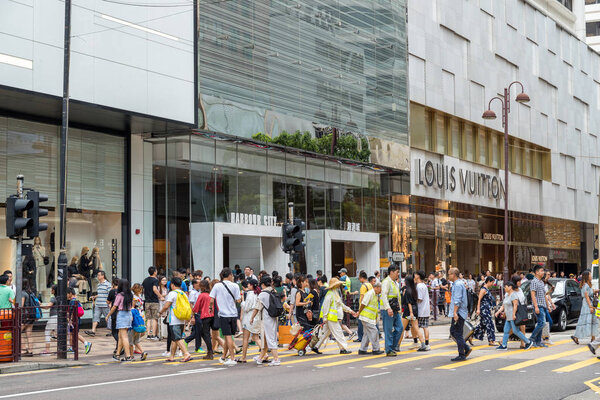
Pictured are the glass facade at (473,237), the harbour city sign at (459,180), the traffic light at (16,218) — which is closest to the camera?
the traffic light at (16,218)

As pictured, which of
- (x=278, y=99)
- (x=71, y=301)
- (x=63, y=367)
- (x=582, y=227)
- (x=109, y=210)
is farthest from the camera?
(x=582, y=227)

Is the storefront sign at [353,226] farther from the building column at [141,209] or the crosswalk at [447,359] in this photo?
the crosswalk at [447,359]

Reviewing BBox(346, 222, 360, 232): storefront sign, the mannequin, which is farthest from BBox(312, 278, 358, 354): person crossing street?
BBox(346, 222, 360, 232): storefront sign

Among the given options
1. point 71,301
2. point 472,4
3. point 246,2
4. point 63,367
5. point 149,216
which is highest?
point 472,4

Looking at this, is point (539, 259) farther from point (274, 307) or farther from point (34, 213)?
point (34, 213)

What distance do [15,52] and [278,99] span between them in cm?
1254

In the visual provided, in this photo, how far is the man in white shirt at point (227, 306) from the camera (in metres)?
16.4

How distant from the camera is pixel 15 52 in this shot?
21.2 m

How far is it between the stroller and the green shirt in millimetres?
5951

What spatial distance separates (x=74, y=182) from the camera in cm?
2548

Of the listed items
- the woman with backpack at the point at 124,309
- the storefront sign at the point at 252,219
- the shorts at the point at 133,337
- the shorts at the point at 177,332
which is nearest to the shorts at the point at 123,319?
the woman with backpack at the point at 124,309

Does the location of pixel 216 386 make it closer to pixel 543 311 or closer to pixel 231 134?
pixel 543 311

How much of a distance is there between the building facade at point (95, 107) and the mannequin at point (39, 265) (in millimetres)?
33

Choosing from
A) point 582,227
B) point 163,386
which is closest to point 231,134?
point 163,386
